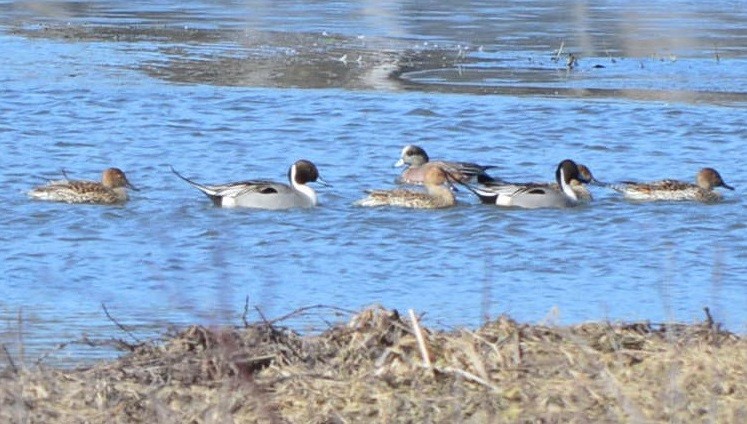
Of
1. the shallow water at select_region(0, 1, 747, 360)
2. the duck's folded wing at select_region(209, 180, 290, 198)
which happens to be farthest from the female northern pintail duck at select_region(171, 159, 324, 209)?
the shallow water at select_region(0, 1, 747, 360)

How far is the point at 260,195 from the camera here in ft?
38.3

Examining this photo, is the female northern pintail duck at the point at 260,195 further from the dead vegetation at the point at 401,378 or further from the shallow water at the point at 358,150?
the dead vegetation at the point at 401,378

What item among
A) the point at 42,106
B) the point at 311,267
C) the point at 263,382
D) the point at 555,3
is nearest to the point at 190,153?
the point at 42,106

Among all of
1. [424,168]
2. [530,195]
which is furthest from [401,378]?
[424,168]

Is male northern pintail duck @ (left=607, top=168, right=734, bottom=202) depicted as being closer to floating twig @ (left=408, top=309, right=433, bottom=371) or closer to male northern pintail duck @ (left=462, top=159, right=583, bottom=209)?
male northern pintail duck @ (left=462, top=159, right=583, bottom=209)

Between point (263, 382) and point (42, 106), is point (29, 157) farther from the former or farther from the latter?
point (263, 382)

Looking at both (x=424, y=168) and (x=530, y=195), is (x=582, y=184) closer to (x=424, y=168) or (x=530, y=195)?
(x=530, y=195)

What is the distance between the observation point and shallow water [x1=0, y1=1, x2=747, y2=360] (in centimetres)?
848

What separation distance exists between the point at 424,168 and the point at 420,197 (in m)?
1.23

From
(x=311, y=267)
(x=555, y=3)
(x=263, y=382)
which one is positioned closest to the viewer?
(x=263, y=382)

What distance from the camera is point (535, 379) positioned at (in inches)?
203

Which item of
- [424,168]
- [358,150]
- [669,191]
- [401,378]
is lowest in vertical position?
[358,150]

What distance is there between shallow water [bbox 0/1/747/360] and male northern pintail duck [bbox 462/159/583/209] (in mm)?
158

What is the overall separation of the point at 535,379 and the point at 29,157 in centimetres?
930
